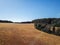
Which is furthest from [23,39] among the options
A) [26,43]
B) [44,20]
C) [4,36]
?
[44,20]

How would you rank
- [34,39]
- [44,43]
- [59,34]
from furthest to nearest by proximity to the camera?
1. [59,34]
2. [34,39]
3. [44,43]

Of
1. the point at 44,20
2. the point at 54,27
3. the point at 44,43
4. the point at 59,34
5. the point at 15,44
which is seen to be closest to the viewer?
the point at 15,44

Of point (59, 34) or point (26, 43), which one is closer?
point (26, 43)

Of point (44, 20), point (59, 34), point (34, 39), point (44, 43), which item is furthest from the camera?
point (44, 20)

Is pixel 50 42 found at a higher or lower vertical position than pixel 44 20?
lower

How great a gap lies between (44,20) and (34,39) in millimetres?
10624

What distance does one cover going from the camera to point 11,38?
550 inches

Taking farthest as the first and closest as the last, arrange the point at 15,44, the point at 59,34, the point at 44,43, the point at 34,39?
the point at 59,34
the point at 34,39
the point at 44,43
the point at 15,44

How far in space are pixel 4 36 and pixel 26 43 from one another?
2558 millimetres

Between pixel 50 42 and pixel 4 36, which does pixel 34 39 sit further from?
pixel 4 36

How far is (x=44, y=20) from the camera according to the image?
81.3 ft

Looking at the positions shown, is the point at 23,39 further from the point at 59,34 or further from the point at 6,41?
the point at 59,34

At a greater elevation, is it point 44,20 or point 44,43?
point 44,20

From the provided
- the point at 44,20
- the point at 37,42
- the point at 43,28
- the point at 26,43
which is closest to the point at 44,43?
the point at 37,42
